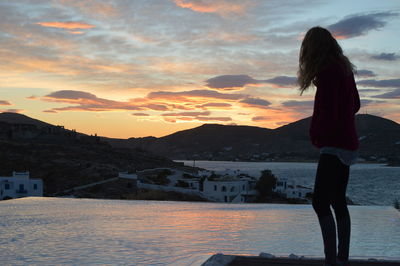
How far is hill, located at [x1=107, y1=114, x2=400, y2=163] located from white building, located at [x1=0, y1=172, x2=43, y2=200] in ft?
427

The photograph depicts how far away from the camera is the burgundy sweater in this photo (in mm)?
3025

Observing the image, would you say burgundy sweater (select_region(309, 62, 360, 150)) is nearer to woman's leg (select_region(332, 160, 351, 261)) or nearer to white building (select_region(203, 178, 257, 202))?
woman's leg (select_region(332, 160, 351, 261))

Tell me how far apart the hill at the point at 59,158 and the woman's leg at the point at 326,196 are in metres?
35.3

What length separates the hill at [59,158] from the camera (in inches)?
1835

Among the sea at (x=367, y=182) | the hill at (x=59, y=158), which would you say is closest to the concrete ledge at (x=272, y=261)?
the hill at (x=59, y=158)

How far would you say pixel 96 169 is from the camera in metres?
50.5

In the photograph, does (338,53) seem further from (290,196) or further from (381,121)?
(381,121)

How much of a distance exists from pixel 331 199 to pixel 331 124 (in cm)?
49

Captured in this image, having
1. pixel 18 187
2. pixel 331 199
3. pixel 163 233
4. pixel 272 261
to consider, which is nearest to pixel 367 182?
pixel 18 187

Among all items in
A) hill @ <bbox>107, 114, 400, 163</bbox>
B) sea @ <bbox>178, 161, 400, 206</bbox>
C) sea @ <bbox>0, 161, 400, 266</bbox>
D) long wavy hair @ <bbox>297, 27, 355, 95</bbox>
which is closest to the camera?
long wavy hair @ <bbox>297, 27, 355, 95</bbox>

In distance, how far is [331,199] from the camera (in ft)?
10.2

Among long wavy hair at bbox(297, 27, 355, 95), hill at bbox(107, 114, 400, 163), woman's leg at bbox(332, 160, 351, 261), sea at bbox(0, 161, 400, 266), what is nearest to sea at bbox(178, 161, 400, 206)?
hill at bbox(107, 114, 400, 163)

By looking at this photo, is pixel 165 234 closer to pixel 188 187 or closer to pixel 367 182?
pixel 188 187

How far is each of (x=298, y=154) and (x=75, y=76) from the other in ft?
467
